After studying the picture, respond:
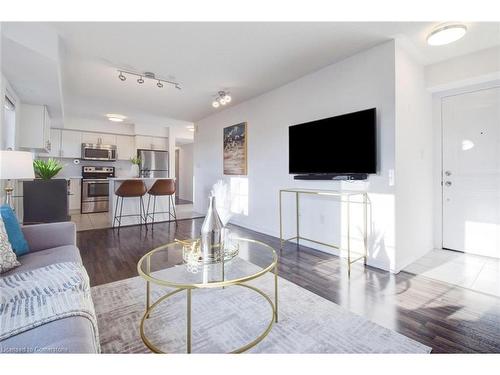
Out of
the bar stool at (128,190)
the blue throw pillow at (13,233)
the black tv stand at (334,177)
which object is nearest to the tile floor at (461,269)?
the black tv stand at (334,177)

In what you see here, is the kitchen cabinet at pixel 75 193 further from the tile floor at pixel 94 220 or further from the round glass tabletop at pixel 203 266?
the round glass tabletop at pixel 203 266

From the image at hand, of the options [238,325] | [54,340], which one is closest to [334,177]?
[238,325]

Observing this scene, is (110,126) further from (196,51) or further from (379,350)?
(379,350)

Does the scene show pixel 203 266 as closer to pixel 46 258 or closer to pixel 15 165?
pixel 46 258

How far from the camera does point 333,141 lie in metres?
2.98

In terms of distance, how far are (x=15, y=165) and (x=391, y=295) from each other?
333cm

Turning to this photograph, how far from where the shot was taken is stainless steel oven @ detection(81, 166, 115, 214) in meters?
6.36

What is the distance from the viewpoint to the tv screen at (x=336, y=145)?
264 cm

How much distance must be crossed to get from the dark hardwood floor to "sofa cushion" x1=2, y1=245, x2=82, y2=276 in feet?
1.93

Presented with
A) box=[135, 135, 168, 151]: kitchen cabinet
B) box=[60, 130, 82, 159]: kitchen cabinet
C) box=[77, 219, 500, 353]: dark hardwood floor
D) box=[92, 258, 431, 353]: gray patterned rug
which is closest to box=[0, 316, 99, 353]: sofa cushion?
box=[92, 258, 431, 353]: gray patterned rug

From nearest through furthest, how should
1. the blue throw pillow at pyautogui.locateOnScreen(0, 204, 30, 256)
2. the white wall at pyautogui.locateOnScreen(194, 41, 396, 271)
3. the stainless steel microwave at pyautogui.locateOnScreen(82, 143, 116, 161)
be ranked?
the blue throw pillow at pyautogui.locateOnScreen(0, 204, 30, 256), the white wall at pyautogui.locateOnScreen(194, 41, 396, 271), the stainless steel microwave at pyautogui.locateOnScreen(82, 143, 116, 161)

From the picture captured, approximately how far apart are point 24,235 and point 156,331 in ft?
4.32

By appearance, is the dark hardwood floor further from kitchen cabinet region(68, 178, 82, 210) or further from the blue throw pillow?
kitchen cabinet region(68, 178, 82, 210)
